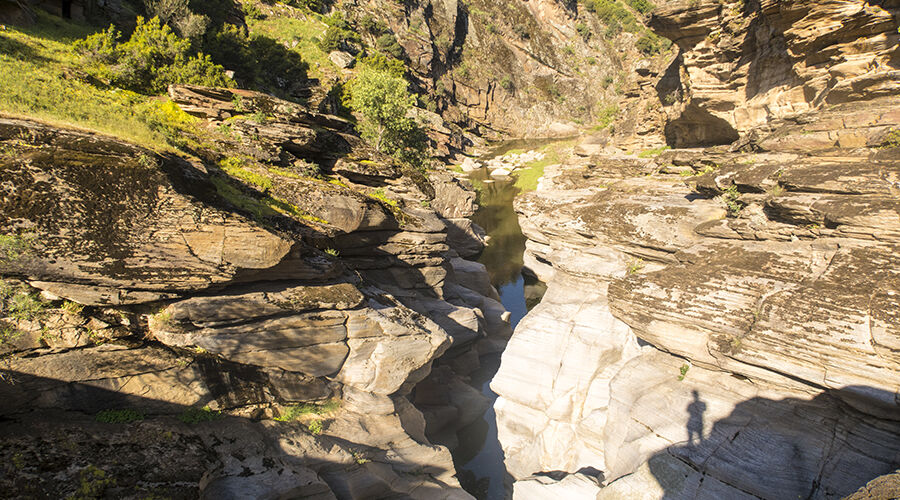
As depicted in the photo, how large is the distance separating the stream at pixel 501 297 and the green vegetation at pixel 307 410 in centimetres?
716

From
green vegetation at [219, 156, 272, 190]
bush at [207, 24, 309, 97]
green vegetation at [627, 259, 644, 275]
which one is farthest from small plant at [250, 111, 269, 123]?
green vegetation at [627, 259, 644, 275]

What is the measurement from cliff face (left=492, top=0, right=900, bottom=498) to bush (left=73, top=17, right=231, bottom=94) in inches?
735

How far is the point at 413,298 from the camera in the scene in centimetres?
1714

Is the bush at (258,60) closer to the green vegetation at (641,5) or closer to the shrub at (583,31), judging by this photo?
the shrub at (583,31)

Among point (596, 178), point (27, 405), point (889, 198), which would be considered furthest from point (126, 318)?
point (596, 178)

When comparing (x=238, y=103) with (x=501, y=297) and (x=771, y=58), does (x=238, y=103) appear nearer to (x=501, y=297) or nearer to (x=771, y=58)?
(x=501, y=297)

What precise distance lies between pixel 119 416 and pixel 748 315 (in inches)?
566

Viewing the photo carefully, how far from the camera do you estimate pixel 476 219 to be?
41.0 meters

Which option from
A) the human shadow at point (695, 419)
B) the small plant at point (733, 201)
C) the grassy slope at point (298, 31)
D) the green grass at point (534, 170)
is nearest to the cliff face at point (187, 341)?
the human shadow at point (695, 419)

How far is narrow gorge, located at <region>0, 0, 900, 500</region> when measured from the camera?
7.43m

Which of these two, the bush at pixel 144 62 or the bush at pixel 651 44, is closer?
the bush at pixel 144 62

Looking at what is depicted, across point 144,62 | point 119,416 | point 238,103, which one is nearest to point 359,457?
point 119,416

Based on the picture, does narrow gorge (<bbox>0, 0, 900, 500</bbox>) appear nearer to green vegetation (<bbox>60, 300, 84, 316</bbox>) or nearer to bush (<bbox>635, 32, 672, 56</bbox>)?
green vegetation (<bbox>60, 300, 84, 316</bbox>)

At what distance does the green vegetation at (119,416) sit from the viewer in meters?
7.68
